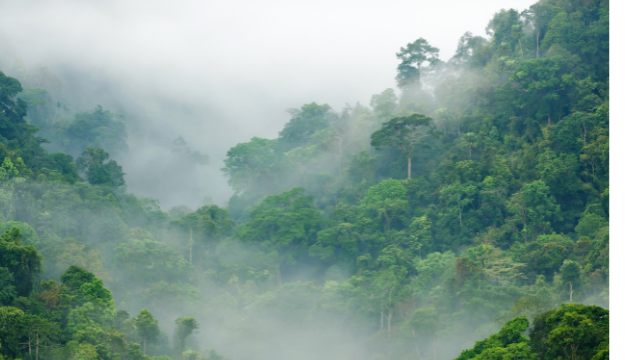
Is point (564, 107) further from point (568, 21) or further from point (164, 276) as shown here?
point (164, 276)

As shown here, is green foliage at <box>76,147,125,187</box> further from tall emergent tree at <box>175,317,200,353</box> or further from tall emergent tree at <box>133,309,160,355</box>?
tall emergent tree at <box>133,309,160,355</box>

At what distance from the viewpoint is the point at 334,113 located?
4181cm

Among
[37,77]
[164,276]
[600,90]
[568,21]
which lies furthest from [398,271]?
[37,77]

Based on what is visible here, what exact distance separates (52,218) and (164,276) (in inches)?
178

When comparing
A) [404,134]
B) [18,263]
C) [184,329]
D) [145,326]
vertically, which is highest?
[404,134]

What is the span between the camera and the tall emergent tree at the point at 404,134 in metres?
32.7

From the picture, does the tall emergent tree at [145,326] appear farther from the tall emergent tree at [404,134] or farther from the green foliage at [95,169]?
the tall emergent tree at [404,134]

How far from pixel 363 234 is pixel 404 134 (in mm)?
5480

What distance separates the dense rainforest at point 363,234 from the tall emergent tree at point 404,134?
0.09 metres

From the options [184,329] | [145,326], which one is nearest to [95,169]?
[184,329]

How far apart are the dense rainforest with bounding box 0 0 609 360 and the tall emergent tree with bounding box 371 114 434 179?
0.09m

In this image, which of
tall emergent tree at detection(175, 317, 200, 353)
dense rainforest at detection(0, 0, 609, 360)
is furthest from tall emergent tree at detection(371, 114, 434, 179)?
tall emergent tree at detection(175, 317, 200, 353)

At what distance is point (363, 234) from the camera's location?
30062 mm

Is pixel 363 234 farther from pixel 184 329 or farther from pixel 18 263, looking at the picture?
pixel 18 263
